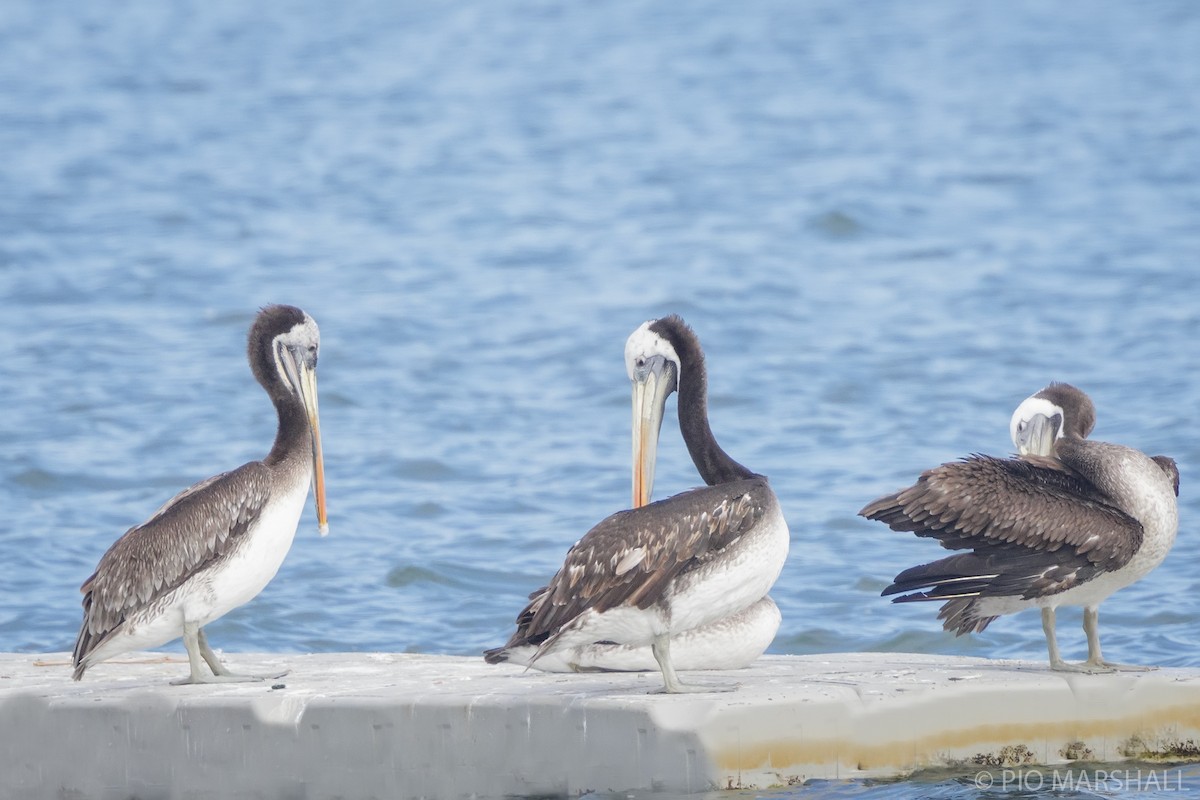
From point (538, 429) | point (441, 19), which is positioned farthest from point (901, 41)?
point (538, 429)

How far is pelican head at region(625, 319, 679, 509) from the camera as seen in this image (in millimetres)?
7590

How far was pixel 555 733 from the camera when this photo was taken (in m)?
6.75

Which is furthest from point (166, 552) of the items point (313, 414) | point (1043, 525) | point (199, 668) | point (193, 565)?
point (1043, 525)

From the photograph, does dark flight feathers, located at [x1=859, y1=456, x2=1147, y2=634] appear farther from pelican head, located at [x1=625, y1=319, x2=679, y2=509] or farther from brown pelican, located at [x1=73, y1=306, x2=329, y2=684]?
brown pelican, located at [x1=73, y1=306, x2=329, y2=684]

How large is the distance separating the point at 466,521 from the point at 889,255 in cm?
1201

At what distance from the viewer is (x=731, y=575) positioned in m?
6.84

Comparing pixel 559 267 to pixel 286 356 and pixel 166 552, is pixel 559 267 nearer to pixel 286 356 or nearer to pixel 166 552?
pixel 286 356

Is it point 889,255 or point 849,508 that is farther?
point 889,255

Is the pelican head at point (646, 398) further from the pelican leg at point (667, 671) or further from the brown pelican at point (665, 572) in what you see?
the pelican leg at point (667, 671)

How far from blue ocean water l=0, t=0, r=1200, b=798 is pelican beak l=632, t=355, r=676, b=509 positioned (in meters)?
1.68

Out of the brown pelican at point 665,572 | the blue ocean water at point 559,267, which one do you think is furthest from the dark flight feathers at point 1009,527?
the blue ocean water at point 559,267

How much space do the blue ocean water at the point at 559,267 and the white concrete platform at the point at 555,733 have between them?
1.24 feet

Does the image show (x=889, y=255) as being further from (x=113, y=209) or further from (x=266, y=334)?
(x=266, y=334)

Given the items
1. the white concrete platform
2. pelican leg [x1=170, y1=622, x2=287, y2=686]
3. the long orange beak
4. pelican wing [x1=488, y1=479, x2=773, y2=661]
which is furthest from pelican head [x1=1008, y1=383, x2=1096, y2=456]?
pelican leg [x1=170, y1=622, x2=287, y2=686]
